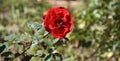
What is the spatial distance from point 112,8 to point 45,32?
151cm

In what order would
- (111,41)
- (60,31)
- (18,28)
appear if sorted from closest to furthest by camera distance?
(60,31), (111,41), (18,28)

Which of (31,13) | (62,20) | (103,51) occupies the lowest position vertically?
(103,51)

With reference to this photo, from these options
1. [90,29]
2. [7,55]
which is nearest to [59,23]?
[7,55]

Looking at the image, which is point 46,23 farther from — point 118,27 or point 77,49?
point 77,49

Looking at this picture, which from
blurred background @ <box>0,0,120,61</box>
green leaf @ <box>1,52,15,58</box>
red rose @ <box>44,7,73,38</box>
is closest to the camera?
red rose @ <box>44,7,73,38</box>

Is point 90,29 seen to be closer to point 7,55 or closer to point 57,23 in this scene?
point 7,55

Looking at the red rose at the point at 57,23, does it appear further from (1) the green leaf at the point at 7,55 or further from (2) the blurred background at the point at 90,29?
(2) the blurred background at the point at 90,29

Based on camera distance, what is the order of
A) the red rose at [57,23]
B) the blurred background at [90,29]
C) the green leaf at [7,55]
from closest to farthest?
the red rose at [57,23] → the green leaf at [7,55] → the blurred background at [90,29]

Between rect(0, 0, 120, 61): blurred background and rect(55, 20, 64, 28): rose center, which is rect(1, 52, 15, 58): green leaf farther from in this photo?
rect(0, 0, 120, 61): blurred background

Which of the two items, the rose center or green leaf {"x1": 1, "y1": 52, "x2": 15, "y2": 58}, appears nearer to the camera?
the rose center

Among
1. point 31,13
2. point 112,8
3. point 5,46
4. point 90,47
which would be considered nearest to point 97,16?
point 112,8

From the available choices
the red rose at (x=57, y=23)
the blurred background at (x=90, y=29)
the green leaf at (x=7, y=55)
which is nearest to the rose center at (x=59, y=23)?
the red rose at (x=57, y=23)

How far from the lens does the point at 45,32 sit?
2270mm

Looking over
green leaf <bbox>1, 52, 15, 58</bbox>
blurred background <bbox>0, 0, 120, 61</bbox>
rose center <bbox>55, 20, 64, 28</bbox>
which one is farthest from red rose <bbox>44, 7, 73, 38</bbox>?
blurred background <bbox>0, 0, 120, 61</bbox>
